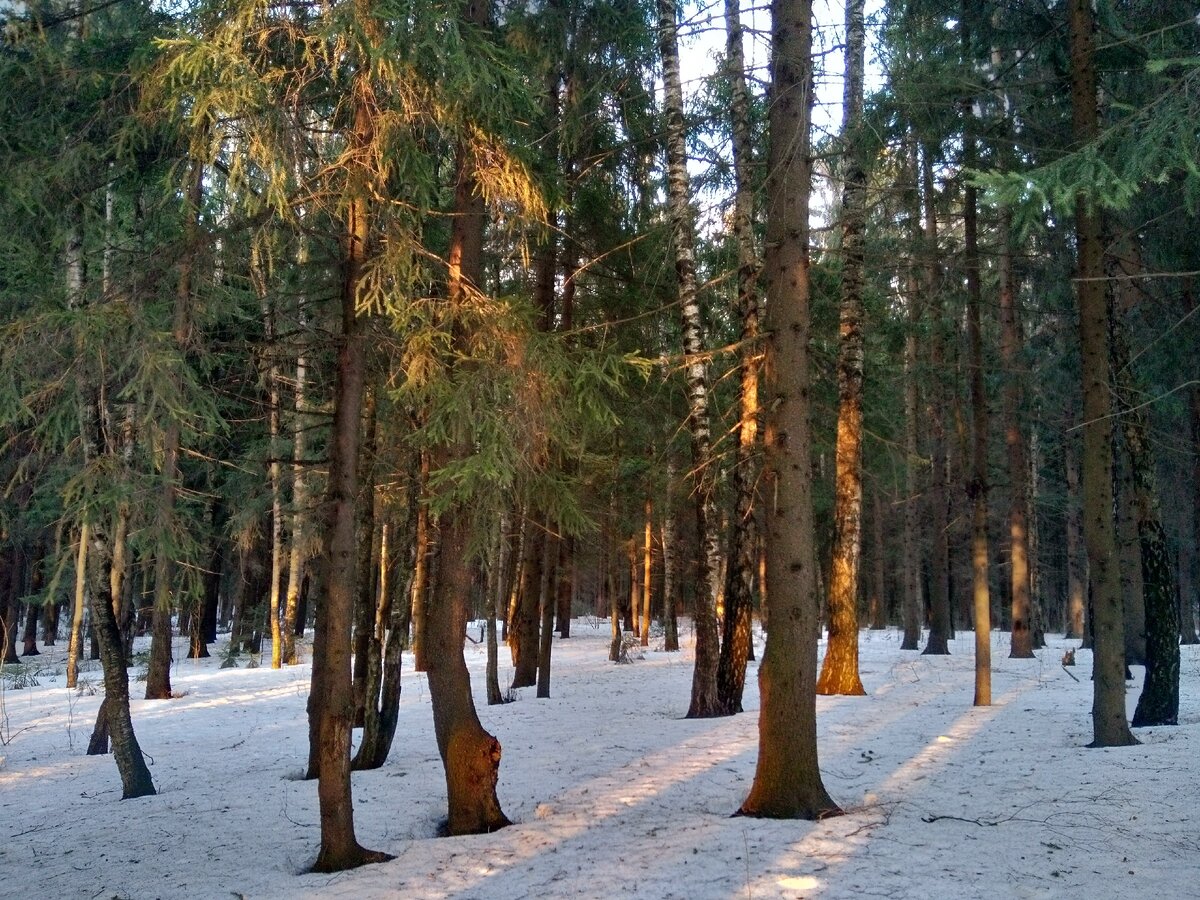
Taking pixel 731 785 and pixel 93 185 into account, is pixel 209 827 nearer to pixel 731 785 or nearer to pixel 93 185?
pixel 731 785

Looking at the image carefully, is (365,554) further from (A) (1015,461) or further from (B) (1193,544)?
(B) (1193,544)

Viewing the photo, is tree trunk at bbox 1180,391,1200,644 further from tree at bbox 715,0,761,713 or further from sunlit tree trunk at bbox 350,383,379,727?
sunlit tree trunk at bbox 350,383,379,727

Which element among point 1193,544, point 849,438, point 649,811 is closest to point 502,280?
point 849,438

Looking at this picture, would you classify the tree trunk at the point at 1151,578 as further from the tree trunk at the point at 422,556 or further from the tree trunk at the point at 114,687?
the tree trunk at the point at 114,687

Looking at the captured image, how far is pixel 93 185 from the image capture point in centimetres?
780

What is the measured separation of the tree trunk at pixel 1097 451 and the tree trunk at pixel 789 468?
3.36 m

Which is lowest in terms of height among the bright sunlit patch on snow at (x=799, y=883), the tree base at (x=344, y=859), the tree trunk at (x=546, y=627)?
the tree base at (x=344, y=859)

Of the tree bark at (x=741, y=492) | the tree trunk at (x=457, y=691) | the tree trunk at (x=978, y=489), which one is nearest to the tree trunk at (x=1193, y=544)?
the tree trunk at (x=978, y=489)

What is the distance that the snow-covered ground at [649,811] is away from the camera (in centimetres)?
573

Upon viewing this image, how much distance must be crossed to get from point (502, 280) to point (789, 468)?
9.01 m

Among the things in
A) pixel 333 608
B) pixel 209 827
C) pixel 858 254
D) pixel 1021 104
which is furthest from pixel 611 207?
pixel 209 827

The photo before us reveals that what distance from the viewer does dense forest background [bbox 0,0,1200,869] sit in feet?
21.9

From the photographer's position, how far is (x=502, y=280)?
594 inches

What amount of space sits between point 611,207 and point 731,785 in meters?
8.86
